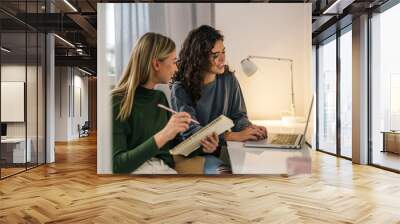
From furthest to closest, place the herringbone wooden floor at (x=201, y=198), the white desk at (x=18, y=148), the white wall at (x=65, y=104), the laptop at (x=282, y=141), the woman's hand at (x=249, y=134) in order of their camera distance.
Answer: the white wall at (x=65, y=104) < the white desk at (x=18, y=148) < the laptop at (x=282, y=141) < the woman's hand at (x=249, y=134) < the herringbone wooden floor at (x=201, y=198)

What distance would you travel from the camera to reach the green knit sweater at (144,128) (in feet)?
21.4

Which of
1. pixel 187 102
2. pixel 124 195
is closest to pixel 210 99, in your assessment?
pixel 187 102

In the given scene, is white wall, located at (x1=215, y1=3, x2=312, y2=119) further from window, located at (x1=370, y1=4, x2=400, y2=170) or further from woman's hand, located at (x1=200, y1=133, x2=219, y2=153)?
window, located at (x1=370, y1=4, x2=400, y2=170)

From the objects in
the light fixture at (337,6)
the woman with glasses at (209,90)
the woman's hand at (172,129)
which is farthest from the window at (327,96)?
the woman's hand at (172,129)

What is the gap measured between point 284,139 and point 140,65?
2.67m

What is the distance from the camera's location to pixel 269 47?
6.80 meters

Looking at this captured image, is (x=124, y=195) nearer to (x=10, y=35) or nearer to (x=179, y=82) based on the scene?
(x=179, y=82)

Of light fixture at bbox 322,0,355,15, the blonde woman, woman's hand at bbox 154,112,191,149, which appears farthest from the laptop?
light fixture at bbox 322,0,355,15

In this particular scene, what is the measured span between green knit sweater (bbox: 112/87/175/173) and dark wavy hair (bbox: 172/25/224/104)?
1.49ft

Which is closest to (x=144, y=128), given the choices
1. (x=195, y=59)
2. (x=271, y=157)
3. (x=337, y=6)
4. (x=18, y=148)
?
(x=195, y=59)

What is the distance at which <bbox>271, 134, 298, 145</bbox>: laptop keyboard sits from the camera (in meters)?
6.73

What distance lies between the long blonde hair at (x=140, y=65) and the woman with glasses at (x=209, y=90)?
1.10 feet

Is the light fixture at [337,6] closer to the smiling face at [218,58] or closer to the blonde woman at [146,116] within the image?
the smiling face at [218,58]

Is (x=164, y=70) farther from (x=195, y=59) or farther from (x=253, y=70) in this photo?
(x=253, y=70)
